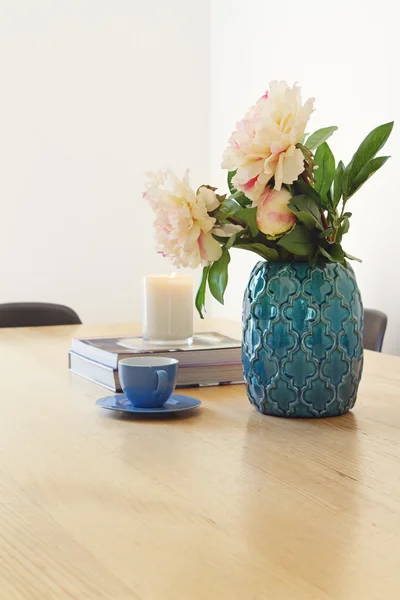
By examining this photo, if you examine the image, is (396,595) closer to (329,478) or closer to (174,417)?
(329,478)

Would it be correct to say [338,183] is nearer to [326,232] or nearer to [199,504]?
[326,232]

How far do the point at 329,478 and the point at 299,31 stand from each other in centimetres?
297

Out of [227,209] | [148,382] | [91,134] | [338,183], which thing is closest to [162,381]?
[148,382]

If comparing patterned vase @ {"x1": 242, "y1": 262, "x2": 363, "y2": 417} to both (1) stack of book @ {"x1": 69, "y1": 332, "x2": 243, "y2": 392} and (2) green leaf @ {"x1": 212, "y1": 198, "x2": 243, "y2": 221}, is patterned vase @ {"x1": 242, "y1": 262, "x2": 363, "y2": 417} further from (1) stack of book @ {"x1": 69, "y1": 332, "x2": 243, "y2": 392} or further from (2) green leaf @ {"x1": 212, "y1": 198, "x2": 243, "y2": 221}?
(1) stack of book @ {"x1": 69, "y1": 332, "x2": 243, "y2": 392}

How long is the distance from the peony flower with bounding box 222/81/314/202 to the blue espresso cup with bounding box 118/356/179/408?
279mm

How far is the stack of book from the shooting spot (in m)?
1.33

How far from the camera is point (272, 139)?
39.6 inches

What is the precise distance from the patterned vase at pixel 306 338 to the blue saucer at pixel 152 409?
0.11m

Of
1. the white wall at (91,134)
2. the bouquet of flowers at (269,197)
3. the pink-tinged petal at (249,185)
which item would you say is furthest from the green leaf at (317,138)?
the white wall at (91,134)

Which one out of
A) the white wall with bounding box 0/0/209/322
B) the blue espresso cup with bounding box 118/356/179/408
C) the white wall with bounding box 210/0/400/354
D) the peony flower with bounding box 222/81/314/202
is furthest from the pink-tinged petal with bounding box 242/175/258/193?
the white wall with bounding box 0/0/209/322

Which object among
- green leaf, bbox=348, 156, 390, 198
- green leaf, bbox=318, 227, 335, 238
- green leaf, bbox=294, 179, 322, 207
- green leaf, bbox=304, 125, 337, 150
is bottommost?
green leaf, bbox=318, 227, 335, 238

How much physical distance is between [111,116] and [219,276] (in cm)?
312

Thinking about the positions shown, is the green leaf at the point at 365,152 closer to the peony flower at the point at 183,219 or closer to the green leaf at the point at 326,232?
the green leaf at the point at 326,232

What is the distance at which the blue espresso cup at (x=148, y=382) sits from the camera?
1123mm
